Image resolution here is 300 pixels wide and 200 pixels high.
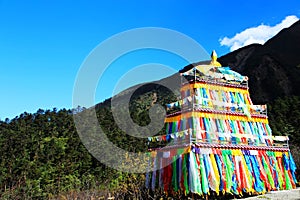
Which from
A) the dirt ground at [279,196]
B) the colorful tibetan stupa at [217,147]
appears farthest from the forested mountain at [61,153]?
the dirt ground at [279,196]

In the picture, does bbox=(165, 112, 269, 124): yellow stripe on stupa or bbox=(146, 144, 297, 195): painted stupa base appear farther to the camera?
bbox=(165, 112, 269, 124): yellow stripe on stupa

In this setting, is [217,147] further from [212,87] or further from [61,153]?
[61,153]

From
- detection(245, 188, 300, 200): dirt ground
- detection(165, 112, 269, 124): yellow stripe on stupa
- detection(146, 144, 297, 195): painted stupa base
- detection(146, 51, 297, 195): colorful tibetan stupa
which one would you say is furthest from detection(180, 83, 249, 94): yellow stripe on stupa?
detection(245, 188, 300, 200): dirt ground

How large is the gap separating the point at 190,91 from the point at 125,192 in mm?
6598

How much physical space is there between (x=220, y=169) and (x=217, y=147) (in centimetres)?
109

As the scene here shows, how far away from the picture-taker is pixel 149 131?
43.7 m

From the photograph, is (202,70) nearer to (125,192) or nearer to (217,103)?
(217,103)

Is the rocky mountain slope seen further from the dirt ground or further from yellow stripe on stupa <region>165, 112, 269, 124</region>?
the dirt ground

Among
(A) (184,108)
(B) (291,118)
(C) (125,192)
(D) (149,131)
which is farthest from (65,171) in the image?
(B) (291,118)

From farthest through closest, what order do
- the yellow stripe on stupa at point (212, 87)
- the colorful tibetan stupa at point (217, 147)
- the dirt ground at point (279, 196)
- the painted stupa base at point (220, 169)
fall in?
the yellow stripe on stupa at point (212, 87) < the colorful tibetan stupa at point (217, 147) < the painted stupa base at point (220, 169) < the dirt ground at point (279, 196)

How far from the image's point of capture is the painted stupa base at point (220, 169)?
55.6 feet

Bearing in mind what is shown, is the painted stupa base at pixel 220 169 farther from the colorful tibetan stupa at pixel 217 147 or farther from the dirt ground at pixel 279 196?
the dirt ground at pixel 279 196

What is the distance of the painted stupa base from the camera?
17.0m

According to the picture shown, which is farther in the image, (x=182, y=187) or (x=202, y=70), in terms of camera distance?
(x=202, y=70)
